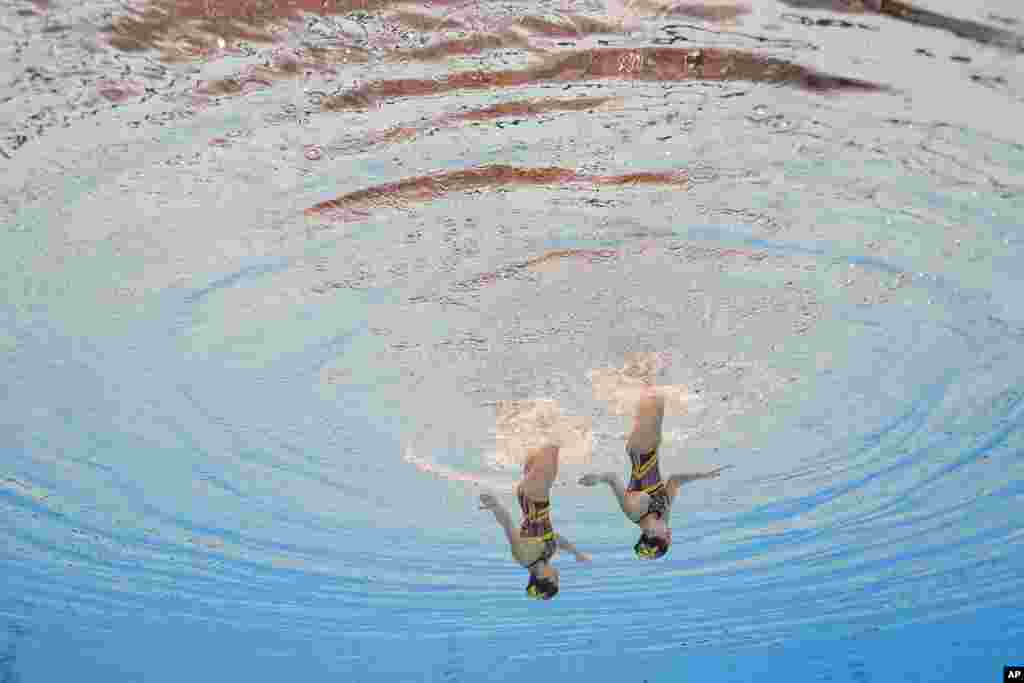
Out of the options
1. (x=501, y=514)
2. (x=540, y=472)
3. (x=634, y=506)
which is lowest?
(x=540, y=472)

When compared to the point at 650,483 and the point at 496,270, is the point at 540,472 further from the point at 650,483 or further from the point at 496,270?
the point at 496,270

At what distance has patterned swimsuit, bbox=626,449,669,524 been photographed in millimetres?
10891

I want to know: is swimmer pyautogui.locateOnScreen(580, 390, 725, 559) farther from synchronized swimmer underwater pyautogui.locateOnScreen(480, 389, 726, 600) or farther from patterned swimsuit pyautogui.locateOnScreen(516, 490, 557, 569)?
patterned swimsuit pyautogui.locateOnScreen(516, 490, 557, 569)

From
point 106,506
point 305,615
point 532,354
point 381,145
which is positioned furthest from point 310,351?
point 305,615

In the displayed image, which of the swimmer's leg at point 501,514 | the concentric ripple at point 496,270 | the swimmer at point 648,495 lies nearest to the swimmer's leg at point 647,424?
the swimmer at point 648,495

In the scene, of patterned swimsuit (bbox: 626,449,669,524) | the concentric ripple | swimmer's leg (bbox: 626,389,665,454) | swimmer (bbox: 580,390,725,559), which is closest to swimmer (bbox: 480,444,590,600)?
swimmer (bbox: 580,390,725,559)

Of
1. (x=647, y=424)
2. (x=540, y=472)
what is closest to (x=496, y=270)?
(x=647, y=424)

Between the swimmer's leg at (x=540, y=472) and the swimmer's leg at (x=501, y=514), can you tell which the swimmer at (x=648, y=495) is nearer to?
the swimmer's leg at (x=540, y=472)

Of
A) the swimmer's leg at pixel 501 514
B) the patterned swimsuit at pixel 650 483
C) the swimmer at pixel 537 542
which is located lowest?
the swimmer at pixel 537 542

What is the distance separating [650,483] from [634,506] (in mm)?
394

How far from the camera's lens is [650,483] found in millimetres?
10938

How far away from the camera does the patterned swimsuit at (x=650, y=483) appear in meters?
10.9

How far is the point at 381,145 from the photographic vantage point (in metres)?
7.33

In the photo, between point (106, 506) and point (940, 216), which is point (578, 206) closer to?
point (940, 216)
